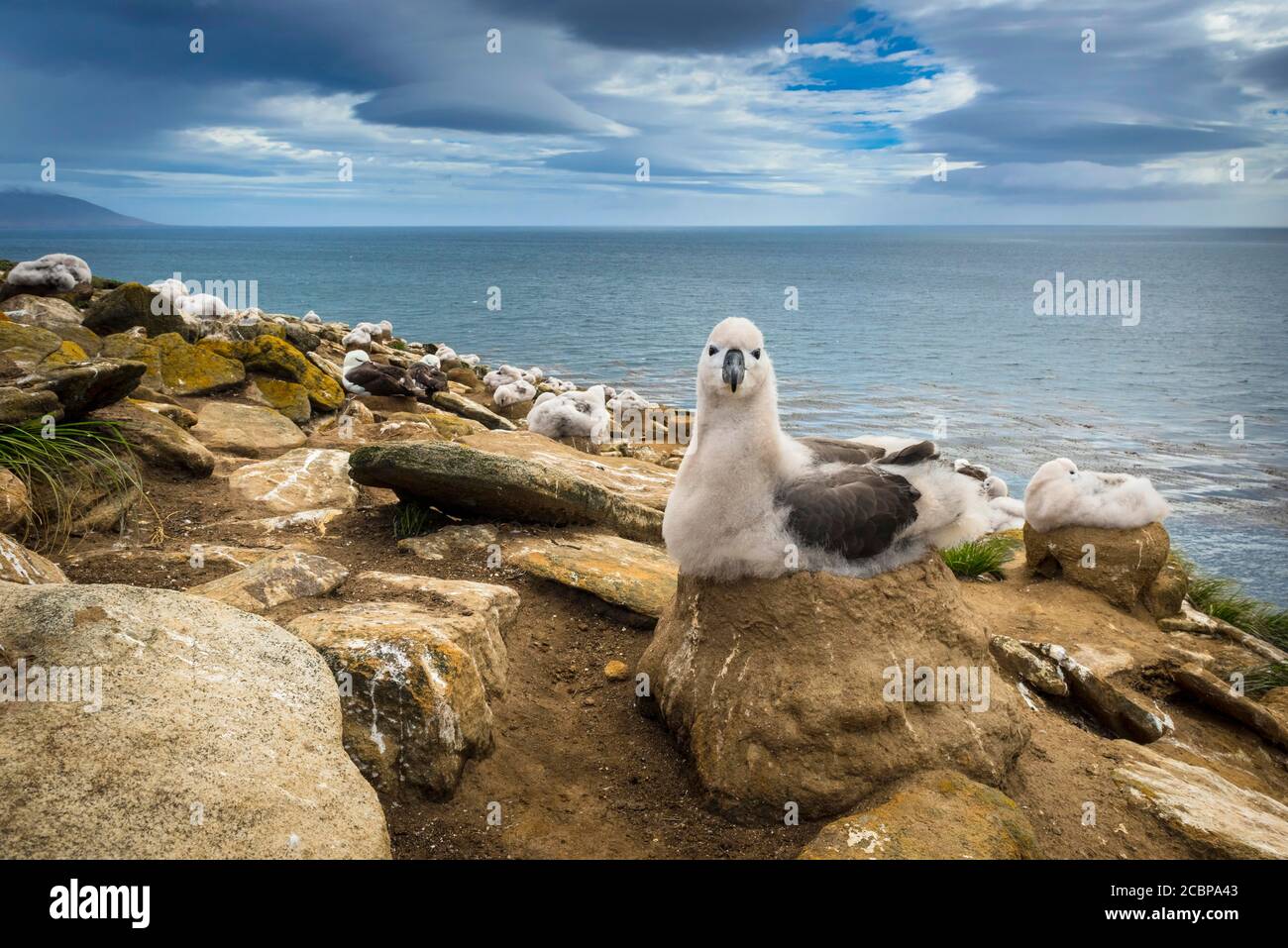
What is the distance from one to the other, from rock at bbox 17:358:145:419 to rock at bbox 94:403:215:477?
26 cm

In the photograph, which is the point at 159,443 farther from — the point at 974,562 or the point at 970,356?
the point at 970,356

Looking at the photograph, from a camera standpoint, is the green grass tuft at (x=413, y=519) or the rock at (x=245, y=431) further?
the rock at (x=245, y=431)

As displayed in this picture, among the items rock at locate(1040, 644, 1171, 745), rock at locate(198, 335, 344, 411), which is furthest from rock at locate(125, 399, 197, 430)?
rock at locate(1040, 644, 1171, 745)

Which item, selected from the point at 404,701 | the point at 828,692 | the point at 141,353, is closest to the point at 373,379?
the point at 141,353

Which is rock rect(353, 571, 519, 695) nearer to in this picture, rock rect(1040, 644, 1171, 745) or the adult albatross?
the adult albatross

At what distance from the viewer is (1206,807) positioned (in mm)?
5316

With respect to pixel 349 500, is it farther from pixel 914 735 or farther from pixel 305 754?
pixel 914 735

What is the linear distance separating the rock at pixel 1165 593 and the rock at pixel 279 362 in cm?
1129

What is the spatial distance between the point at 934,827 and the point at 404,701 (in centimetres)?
289

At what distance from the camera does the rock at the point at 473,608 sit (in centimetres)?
559

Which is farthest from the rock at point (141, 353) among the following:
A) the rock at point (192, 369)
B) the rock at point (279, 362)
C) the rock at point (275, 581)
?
the rock at point (275, 581)

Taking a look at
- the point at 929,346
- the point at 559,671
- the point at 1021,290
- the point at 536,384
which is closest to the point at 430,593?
the point at 559,671

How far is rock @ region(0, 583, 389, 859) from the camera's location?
3.58 meters

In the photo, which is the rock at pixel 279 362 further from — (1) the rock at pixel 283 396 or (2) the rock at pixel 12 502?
(2) the rock at pixel 12 502
